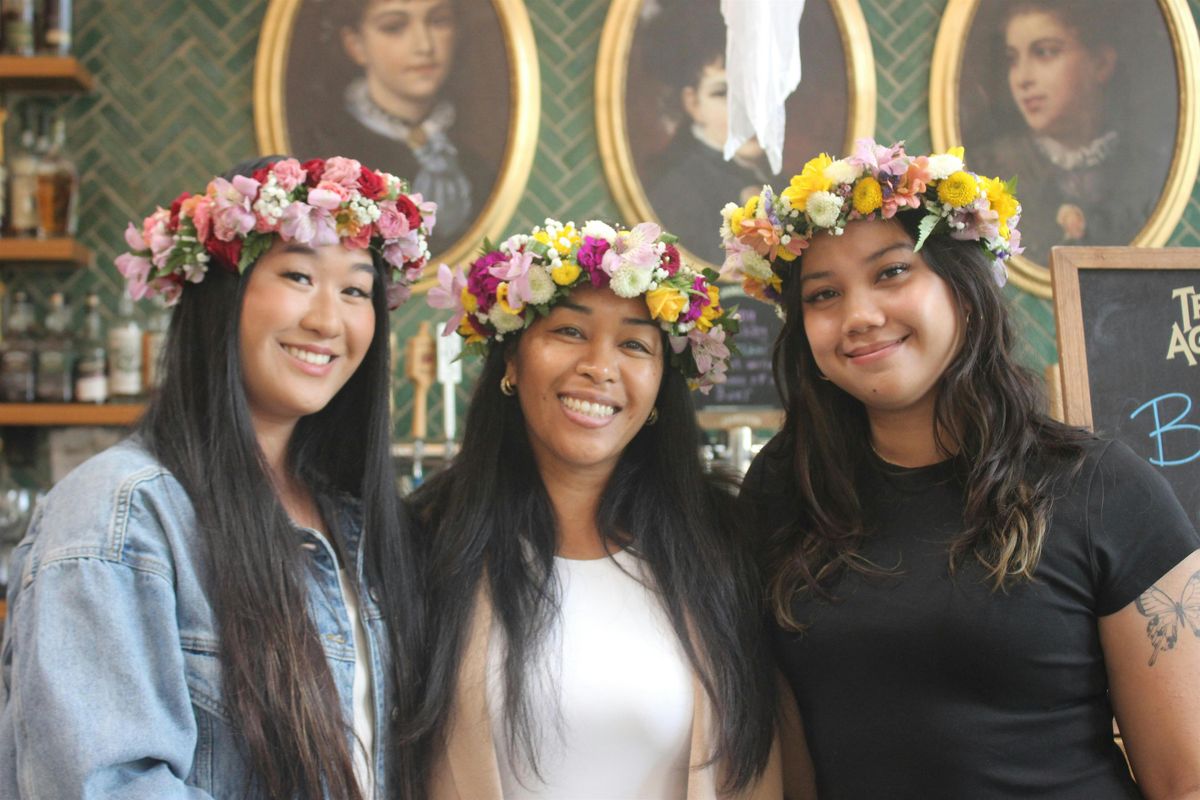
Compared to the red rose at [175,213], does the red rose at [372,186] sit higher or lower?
higher

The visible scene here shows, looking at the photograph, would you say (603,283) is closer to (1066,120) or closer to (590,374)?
(590,374)

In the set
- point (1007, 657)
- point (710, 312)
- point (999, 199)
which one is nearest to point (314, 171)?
point (710, 312)

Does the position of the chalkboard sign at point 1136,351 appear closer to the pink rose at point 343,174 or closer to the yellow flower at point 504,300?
the yellow flower at point 504,300

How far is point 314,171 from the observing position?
182 centimetres

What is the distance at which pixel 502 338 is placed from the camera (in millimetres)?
2162

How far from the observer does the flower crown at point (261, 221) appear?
5.65 feet

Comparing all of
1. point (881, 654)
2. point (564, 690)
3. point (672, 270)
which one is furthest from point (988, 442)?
point (564, 690)

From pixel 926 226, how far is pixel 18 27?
3.29 m

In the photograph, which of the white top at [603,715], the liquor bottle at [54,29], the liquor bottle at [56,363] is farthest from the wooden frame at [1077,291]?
the liquor bottle at [54,29]

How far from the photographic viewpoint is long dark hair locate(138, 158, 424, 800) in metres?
1.55

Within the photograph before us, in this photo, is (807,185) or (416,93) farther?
(416,93)

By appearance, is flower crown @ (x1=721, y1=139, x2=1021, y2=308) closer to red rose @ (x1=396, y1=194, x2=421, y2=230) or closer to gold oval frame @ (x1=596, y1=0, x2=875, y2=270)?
red rose @ (x1=396, y1=194, x2=421, y2=230)

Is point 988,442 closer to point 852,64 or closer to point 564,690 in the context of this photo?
point 564,690

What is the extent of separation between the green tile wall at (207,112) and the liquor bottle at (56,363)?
208 millimetres
